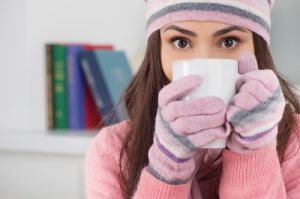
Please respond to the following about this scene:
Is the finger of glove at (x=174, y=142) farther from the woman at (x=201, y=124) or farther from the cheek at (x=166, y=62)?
the cheek at (x=166, y=62)

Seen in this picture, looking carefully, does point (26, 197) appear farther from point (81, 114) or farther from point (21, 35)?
point (21, 35)

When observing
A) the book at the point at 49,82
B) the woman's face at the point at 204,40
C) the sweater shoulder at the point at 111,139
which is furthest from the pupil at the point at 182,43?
the book at the point at 49,82

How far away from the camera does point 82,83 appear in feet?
5.37

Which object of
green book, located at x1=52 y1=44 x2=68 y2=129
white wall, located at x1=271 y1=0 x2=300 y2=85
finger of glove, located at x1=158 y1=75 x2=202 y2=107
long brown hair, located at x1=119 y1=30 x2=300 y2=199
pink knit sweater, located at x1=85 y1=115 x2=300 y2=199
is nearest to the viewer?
finger of glove, located at x1=158 y1=75 x2=202 y2=107

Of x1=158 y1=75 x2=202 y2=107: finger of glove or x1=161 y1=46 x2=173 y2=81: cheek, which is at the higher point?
x1=161 y1=46 x2=173 y2=81: cheek

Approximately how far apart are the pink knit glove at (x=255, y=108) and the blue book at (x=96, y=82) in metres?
0.93

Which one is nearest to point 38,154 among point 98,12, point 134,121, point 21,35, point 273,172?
point 21,35

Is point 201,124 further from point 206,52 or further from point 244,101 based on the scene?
point 206,52

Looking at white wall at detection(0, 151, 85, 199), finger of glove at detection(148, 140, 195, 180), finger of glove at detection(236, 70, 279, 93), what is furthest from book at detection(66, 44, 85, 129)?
finger of glove at detection(236, 70, 279, 93)

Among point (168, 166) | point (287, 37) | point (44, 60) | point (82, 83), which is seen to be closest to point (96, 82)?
point (82, 83)

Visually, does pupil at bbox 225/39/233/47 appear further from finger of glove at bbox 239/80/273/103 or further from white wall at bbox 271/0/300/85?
white wall at bbox 271/0/300/85

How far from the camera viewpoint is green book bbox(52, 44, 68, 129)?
1.63m

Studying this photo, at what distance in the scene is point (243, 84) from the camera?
66 centimetres

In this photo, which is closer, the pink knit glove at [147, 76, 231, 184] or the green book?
the pink knit glove at [147, 76, 231, 184]
